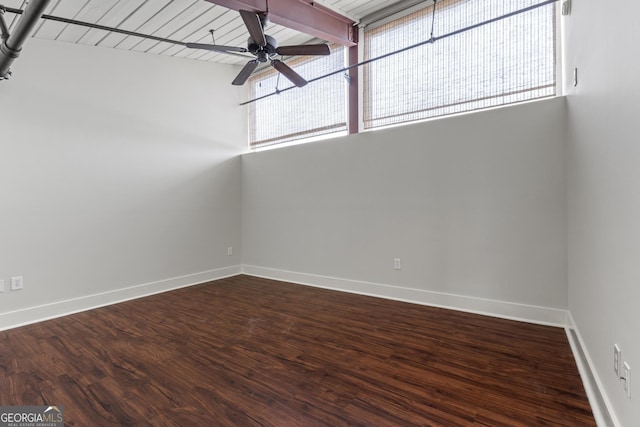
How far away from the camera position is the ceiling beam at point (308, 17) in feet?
10.9

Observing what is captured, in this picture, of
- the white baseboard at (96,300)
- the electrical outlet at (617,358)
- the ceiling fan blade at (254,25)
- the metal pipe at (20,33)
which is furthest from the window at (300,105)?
the electrical outlet at (617,358)

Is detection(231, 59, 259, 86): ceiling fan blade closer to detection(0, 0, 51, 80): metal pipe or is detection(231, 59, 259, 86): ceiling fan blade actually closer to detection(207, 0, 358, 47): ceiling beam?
detection(207, 0, 358, 47): ceiling beam

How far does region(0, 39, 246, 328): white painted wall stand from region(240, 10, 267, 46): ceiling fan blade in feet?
7.70

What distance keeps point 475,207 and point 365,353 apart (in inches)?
76.5

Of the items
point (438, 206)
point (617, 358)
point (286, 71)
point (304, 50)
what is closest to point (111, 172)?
point (286, 71)

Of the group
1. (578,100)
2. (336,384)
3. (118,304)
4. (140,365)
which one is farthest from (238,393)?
(578,100)

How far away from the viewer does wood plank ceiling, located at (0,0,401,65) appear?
10.3 feet

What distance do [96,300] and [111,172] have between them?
1.58 m

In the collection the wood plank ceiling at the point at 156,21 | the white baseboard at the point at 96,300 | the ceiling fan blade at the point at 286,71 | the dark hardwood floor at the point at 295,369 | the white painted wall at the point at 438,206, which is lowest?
the dark hardwood floor at the point at 295,369

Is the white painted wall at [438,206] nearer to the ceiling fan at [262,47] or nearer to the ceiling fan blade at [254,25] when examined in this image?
the ceiling fan at [262,47]

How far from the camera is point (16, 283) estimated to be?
3.36 metres

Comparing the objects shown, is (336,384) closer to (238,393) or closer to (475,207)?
(238,393)

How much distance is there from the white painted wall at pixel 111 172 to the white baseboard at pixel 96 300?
3cm

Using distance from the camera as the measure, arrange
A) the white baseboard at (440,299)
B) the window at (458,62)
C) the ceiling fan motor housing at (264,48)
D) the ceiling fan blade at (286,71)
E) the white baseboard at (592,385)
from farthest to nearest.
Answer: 1. the ceiling fan blade at (286,71)
2. the window at (458,62)
3. the white baseboard at (440,299)
4. the ceiling fan motor housing at (264,48)
5. the white baseboard at (592,385)
